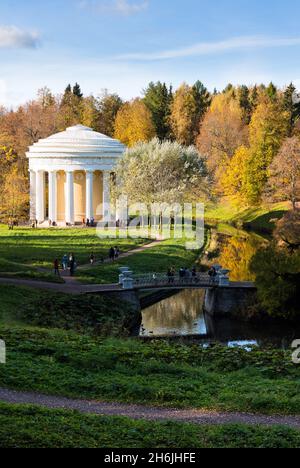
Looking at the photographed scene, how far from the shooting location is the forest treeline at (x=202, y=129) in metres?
72.8

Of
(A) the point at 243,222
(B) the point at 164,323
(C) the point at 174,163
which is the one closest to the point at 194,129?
(A) the point at 243,222

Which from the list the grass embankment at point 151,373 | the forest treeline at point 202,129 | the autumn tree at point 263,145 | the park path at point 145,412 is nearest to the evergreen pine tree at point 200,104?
the forest treeline at point 202,129

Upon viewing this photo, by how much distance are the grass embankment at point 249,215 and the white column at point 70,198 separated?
57.6 ft

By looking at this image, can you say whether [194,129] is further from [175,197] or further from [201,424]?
[201,424]

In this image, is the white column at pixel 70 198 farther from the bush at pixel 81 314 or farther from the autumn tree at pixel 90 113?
the autumn tree at pixel 90 113

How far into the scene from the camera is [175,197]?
211 ft

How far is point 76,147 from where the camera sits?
69.9 meters

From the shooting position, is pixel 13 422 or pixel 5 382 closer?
pixel 13 422

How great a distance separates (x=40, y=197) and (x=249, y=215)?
961 inches

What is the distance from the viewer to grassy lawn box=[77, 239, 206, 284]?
138 ft

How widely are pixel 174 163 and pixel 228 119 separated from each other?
35089 mm

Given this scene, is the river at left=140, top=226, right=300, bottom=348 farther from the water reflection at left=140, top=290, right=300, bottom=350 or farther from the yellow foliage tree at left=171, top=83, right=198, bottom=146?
the yellow foliage tree at left=171, top=83, right=198, bottom=146

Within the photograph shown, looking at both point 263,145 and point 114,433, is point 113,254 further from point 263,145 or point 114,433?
point 263,145

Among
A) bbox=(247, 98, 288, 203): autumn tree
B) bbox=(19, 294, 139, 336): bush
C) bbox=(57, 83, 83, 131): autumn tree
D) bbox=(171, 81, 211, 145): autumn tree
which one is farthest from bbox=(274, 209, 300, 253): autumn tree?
bbox=(171, 81, 211, 145): autumn tree
